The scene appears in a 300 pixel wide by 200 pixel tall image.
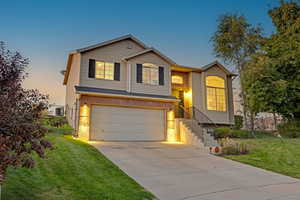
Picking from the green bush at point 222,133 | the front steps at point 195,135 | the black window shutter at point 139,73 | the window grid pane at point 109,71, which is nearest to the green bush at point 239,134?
the green bush at point 222,133

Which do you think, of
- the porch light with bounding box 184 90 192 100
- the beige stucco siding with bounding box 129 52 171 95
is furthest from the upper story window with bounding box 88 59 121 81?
the porch light with bounding box 184 90 192 100

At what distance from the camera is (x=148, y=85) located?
17047 millimetres

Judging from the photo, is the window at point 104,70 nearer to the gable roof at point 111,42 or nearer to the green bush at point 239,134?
the gable roof at point 111,42

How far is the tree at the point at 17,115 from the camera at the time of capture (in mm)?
3543

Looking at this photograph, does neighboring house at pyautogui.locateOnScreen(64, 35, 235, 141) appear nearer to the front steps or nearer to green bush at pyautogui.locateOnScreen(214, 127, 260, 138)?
the front steps

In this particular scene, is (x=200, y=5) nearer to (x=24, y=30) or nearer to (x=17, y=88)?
(x=24, y=30)

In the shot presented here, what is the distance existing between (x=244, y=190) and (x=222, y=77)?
583 inches

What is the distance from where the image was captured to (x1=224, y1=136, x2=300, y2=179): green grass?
384 inches

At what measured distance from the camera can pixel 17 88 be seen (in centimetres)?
404

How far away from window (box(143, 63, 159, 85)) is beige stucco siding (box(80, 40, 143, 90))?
1372mm

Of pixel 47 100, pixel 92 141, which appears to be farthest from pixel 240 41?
pixel 47 100

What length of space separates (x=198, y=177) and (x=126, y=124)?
8.36 m

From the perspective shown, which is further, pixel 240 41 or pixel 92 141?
pixel 240 41

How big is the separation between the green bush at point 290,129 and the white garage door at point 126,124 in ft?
29.7
